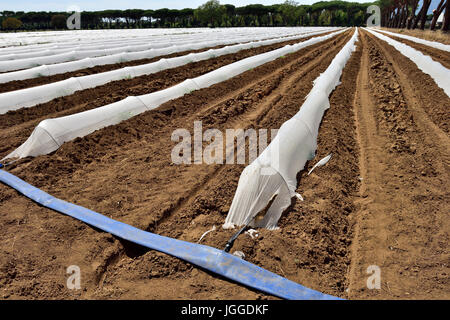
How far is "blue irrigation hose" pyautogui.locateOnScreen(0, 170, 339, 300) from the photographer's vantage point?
2350 millimetres

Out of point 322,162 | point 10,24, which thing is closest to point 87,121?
point 322,162

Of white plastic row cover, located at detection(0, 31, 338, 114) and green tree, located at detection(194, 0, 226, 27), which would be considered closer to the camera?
white plastic row cover, located at detection(0, 31, 338, 114)

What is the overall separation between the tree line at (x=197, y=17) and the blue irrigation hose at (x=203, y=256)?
2657 inches

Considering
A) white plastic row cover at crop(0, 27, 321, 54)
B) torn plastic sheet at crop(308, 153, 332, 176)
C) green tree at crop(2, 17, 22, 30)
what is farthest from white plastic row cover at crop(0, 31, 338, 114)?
green tree at crop(2, 17, 22, 30)

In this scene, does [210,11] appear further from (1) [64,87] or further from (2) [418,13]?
(1) [64,87]

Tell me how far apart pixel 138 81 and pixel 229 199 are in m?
6.64

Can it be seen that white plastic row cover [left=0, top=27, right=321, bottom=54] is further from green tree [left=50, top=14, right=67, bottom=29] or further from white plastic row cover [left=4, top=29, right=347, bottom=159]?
green tree [left=50, top=14, right=67, bottom=29]

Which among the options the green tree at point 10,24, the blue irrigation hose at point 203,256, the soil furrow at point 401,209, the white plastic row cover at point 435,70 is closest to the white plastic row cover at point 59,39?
the blue irrigation hose at point 203,256

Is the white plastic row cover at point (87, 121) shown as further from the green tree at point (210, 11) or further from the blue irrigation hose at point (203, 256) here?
the green tree at point (210, 11)

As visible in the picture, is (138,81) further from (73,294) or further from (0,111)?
(73,294)

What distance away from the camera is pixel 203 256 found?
2.64 metres

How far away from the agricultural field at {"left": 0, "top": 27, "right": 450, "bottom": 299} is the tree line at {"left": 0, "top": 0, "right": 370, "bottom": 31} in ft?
209

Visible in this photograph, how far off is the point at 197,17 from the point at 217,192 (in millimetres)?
68005

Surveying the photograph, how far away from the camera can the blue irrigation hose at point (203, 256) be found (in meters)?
2.35
